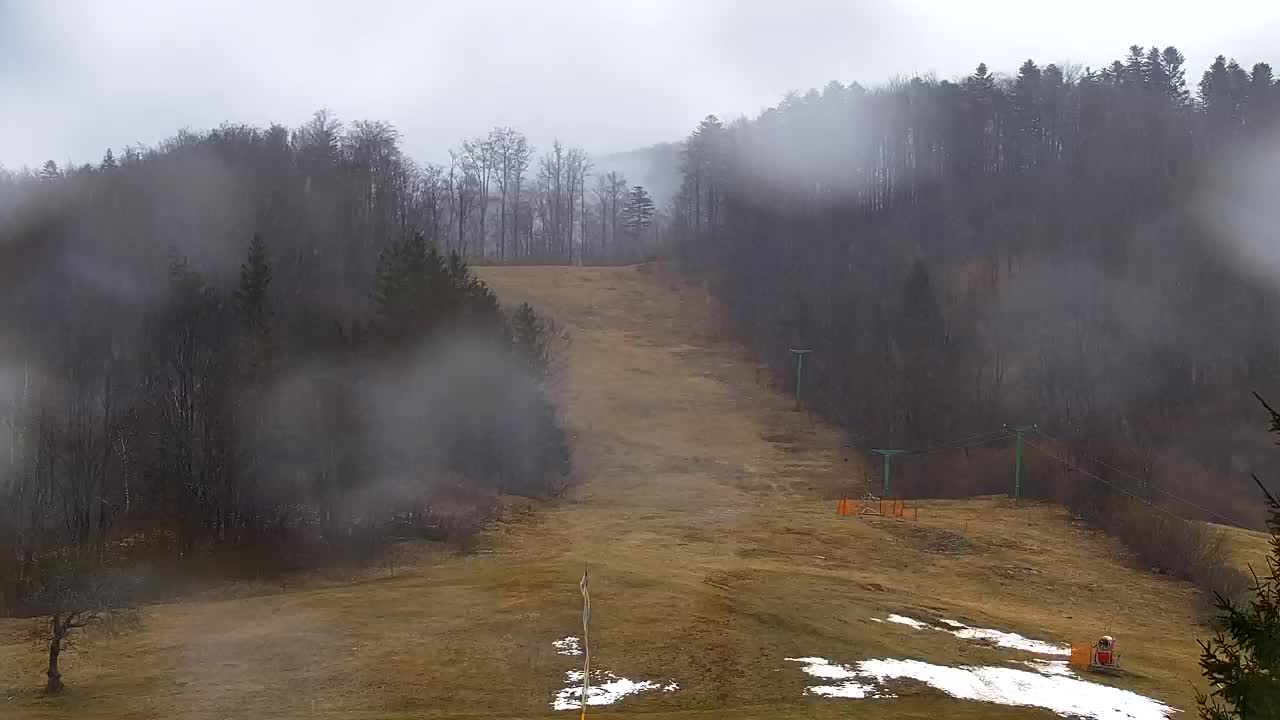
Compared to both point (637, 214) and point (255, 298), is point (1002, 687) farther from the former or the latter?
point (637, 214)

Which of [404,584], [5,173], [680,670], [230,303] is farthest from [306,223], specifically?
[680,670]

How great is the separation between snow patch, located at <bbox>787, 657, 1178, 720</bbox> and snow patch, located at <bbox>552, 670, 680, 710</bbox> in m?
2.55

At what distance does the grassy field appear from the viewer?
13.9 metres

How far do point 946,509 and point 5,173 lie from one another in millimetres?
52377

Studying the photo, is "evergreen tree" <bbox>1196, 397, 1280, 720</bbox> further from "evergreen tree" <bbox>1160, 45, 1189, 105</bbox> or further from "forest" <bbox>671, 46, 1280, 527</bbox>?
"evergreen tree" <bbox>1160, 45, 1189, 105</bbox>

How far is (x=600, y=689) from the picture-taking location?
46.5 feet

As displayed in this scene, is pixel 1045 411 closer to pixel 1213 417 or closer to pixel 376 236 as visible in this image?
pixel 1213 417

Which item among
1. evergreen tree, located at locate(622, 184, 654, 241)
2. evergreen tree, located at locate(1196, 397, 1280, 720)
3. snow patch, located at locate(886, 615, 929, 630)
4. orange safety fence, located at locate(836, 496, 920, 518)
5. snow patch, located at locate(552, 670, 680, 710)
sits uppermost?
evergreen tree, located at locate(622, 184, 654, 241)

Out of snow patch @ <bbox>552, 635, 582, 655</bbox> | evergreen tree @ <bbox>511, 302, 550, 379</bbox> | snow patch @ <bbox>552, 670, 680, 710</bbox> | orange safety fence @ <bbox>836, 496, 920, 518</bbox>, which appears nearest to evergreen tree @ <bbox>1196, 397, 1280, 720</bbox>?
snow patch @ <bbox>552, 670, 680, 710</bbox>

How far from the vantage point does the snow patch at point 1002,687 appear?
553 inches

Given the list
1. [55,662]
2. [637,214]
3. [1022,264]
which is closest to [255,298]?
[55,662]

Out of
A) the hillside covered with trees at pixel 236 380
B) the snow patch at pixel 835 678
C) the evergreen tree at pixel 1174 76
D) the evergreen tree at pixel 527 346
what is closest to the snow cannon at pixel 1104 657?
the snow patch at pixel 835 678

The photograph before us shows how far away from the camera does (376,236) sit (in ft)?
175

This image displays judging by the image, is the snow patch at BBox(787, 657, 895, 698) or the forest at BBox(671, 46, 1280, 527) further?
the forest at BBox(671, 46, 1280, 527)
